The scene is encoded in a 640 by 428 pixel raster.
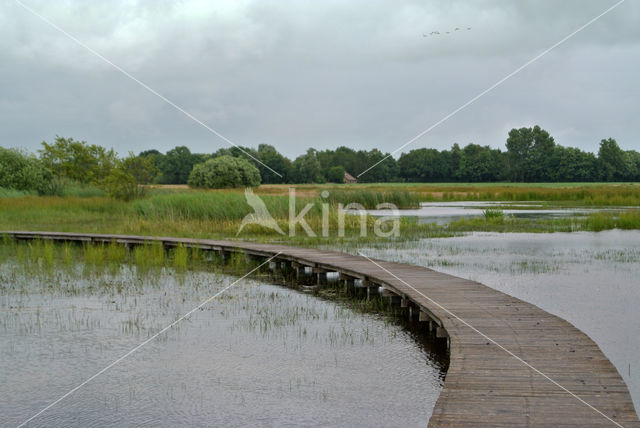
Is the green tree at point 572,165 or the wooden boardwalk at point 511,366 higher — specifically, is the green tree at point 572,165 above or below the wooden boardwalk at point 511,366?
above

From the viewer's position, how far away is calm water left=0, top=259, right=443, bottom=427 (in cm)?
656

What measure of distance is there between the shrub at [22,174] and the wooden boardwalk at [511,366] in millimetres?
34819

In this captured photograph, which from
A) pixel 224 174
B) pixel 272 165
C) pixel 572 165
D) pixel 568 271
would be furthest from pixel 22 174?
pixel 572 165

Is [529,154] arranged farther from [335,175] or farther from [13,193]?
[13,193]

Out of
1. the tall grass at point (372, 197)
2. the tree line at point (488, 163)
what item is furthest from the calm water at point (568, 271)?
the tree line at point (488, 163)

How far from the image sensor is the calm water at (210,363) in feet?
21.5

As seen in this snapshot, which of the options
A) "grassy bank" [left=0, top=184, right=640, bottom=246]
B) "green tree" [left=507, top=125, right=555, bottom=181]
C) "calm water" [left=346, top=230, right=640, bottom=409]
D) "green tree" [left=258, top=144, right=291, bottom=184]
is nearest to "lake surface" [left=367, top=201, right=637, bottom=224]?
"grassy bank" [left=0, top=184, right=640, bottom=246]

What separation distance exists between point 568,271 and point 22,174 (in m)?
36.2

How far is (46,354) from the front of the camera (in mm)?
8461

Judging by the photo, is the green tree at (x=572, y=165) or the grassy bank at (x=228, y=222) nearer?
the grassy bank at (x=228, y=222)

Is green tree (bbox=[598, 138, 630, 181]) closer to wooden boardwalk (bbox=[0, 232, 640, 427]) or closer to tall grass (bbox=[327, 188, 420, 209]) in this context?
tall grass (bbox=[327, 188, 420, 209])

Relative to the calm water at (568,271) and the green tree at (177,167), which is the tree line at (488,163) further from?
the calm water at (568,271)

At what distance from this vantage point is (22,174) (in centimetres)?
4047

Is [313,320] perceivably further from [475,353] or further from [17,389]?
[17,389]
